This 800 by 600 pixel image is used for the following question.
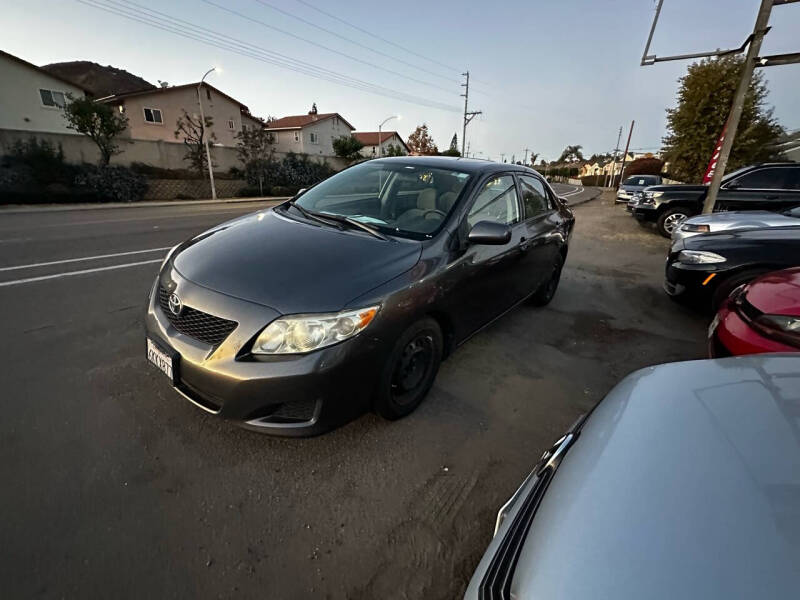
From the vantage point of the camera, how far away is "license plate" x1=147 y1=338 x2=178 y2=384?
1896 millimetres

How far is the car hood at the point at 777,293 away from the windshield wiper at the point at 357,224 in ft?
8.07

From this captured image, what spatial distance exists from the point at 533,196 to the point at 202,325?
3.19m

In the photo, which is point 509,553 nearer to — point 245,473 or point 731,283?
point 245,473

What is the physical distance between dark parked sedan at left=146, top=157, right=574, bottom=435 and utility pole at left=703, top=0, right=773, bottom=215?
6.58 metres

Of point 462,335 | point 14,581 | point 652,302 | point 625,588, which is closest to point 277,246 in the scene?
point 462,335

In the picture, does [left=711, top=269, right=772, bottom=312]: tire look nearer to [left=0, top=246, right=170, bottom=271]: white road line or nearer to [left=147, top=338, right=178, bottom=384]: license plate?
[left=147, top=338, right=178, bottom=384]: license plate

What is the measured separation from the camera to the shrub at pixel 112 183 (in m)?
16.6

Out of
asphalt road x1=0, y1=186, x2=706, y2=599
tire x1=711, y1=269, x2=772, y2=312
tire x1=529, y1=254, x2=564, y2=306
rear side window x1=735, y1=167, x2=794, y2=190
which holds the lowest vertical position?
asphalt road x1=0, y1=186, x2=706, y2=599

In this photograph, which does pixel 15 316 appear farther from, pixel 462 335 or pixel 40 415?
pixel 462 335

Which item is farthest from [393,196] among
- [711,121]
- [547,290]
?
[711,121]

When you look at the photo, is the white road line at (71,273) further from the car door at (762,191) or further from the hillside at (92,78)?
the hillside at (92,78)

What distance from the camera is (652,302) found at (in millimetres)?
4812

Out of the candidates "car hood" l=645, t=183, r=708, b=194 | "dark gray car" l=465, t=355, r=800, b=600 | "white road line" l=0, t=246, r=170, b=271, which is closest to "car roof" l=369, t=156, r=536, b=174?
"dark gray car" l=465, t=355, r=800, b=600

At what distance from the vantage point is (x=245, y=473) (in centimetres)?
194
